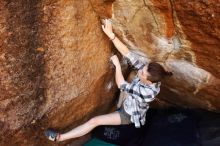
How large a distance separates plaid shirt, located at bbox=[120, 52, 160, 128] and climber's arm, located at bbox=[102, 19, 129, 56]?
0.17 feet

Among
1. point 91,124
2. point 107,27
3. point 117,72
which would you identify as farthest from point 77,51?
point 91,124

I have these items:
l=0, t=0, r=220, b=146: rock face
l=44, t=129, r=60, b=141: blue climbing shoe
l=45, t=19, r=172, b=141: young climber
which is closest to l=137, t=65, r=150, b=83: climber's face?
l=45, t=19, r=172, b=141: young climber

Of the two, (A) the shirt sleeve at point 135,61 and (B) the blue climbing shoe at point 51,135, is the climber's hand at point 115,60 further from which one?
(B) the blue climbing shoe at point 51,135

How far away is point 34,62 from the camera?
2.98 metres

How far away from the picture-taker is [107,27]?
130 inches

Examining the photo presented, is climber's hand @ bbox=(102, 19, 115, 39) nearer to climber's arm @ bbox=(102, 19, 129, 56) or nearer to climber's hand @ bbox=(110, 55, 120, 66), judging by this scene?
climber's arm @ bbox=(102, 19, 129, 56)

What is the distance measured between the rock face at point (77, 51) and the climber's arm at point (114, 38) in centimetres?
5

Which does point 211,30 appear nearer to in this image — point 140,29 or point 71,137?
point 140,29

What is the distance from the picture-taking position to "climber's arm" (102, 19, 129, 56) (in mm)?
3280

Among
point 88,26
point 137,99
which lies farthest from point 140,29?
point 137,99

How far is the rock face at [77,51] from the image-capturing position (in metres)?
2.82

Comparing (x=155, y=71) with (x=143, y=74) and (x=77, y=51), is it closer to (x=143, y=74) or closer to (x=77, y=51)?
(x=143, y=74)

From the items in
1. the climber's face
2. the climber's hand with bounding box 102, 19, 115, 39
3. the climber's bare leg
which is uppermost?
the climber's hand with bounding box 102, 19, 115, 39

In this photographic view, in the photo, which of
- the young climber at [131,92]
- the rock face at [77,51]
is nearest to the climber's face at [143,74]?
the young climber at [131,92]
